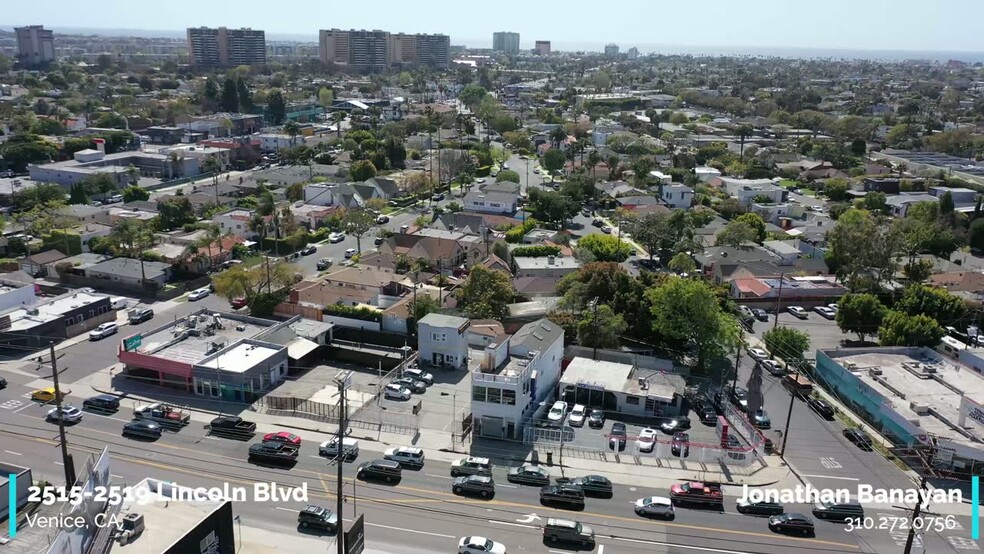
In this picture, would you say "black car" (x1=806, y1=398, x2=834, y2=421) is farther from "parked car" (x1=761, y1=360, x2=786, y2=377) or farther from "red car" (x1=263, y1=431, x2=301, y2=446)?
"red car" (x1=263, y1=431, x2=301, y2=446)

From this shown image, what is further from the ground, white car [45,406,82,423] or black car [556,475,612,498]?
black car [556,475,612,498]

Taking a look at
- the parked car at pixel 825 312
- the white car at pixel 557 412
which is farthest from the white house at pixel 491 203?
the white car at pixel 557 412

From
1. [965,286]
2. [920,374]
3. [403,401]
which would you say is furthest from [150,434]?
[965,286]

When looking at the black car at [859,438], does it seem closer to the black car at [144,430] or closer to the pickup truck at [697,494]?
the pickup truck at [697,494]

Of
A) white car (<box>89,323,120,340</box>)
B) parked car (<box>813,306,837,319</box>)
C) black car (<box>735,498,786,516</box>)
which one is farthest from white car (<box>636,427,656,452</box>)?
white car (<box>89,323,120,340</box>)

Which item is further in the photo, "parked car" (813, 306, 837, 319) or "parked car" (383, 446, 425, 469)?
"parked car" (813, 306, 837, 319)

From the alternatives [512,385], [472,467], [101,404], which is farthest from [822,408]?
[101,404]

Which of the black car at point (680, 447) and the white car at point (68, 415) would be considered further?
the white car at point (68, 415)
